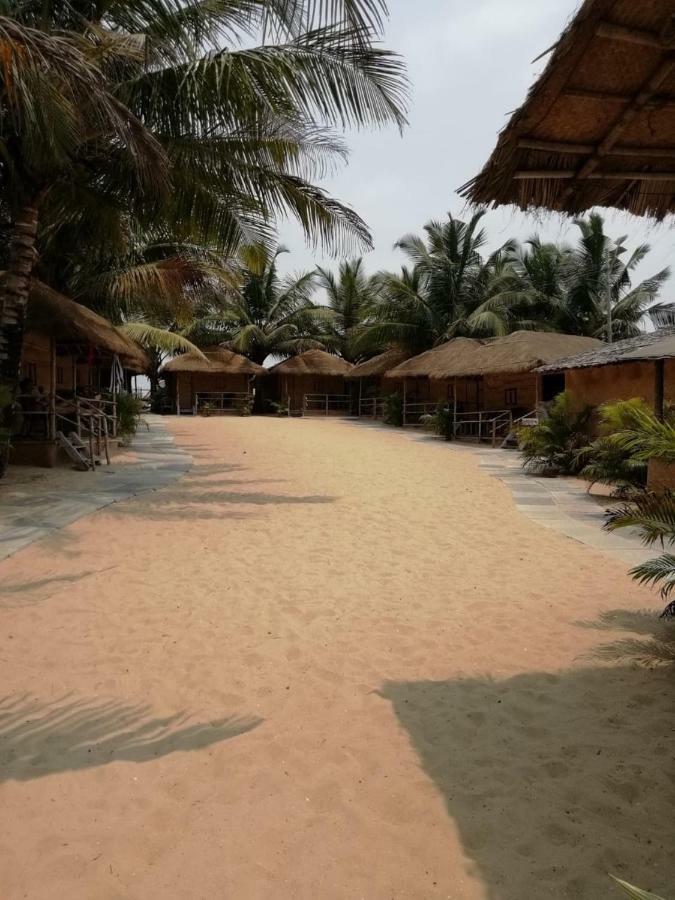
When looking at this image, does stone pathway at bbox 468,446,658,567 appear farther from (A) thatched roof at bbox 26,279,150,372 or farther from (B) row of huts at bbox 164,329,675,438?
(A) thatched roof at bbox 26,279,150,372

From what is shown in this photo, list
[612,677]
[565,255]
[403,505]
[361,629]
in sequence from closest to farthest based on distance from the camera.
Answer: [612,677]
[361,629]
[403,505]
[565,255]

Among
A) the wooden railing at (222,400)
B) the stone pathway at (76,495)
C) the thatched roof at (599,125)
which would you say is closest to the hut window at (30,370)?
the stone pathway at (76,495)

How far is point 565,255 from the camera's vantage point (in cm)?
2791

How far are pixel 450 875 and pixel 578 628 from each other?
8.36 ft

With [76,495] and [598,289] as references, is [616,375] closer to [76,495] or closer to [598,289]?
[76,495]

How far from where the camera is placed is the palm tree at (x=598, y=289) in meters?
26.7

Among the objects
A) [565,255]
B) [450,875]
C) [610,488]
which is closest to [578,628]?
[450,875]

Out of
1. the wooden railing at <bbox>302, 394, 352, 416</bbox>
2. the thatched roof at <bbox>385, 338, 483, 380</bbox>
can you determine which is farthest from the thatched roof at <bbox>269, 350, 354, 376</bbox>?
the thatched roof at <bbox>385, 338, 483, 380</bbox>

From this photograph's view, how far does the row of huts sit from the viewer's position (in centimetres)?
1244

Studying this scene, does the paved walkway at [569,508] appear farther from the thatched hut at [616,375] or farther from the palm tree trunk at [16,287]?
the palm tree trunk at [16,287]

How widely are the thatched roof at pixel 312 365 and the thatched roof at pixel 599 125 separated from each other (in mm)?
25250

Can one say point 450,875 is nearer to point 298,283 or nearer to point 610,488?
point 610,488

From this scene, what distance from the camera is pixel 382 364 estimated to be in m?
26.6

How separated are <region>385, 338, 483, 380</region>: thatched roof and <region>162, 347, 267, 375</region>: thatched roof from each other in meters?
8.11
